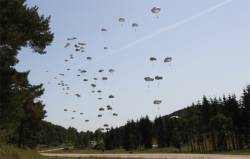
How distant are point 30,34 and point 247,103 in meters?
75.0

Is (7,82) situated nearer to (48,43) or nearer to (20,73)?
(20,73)

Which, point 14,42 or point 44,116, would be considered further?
point 44,116

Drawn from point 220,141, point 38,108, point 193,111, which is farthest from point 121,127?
point 38,108

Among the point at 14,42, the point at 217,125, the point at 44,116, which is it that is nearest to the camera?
the point at 14,42

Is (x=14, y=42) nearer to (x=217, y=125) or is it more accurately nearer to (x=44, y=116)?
(x=44, y=116)

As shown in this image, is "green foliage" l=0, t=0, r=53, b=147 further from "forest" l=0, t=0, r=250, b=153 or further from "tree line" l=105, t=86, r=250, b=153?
"tree line" l=105, t=86, r=250, b=153

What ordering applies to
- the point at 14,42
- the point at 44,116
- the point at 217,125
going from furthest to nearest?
the point at 217,125 → the point at 44,116 → the point at 14,42

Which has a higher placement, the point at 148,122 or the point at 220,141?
the point at 148,122

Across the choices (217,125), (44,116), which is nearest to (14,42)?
(44,116)

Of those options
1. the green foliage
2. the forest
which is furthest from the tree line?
the green foliage

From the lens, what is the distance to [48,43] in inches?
1563

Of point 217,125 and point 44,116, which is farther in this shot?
point 217,125

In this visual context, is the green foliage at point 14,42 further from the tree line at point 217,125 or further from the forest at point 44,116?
the tree line at point 217,125

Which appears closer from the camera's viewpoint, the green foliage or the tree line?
the green foliage
